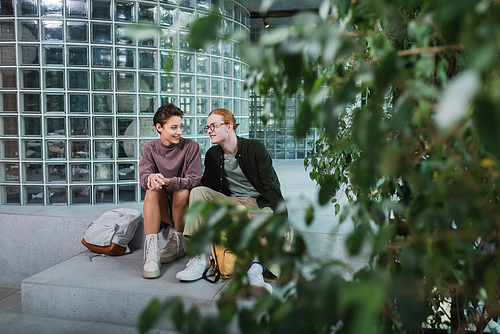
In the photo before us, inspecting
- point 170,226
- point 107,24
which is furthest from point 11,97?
point 170,226

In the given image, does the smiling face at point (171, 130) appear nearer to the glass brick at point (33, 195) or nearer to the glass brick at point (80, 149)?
the glass brick at point (80, 149)

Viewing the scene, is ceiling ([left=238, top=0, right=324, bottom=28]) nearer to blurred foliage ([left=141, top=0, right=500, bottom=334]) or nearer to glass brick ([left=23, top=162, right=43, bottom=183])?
glass brick ([left=23, top=162, right=43, bottom=183])

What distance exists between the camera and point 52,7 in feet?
11.8

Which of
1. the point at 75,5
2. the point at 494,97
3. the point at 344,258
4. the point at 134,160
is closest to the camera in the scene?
the point at 494,97

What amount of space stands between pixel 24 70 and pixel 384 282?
3945 millimetres

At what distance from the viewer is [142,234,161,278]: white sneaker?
2.34 m

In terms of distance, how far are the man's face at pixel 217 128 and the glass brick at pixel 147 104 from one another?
1.60m

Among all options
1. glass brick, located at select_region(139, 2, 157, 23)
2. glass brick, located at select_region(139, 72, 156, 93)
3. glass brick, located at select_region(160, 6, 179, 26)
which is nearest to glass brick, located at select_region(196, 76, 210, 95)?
glass brick, located at select_region(139, 72, 156, 93)

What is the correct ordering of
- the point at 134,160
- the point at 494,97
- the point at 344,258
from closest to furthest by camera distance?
the point at 494,97 → the point at 344,258 → the point at 134,160

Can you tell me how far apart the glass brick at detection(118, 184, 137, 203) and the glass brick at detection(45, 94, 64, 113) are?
2.72 feet

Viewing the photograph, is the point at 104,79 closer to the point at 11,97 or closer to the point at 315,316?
the point at 11,97

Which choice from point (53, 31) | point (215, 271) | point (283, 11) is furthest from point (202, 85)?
point (283, 11)

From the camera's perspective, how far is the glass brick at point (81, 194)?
147 inches

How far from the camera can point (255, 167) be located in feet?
8.11
